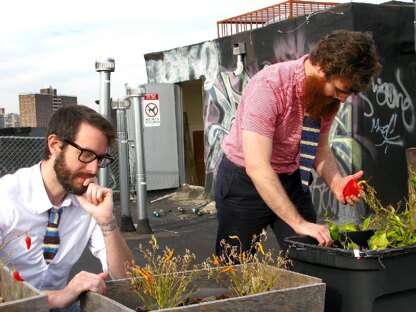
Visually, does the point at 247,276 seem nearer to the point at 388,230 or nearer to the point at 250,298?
the point at 250,298

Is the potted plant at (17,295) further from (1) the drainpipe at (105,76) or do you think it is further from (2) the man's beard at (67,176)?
(1) the drainpipe at (105,76)

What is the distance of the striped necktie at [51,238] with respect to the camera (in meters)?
2.66

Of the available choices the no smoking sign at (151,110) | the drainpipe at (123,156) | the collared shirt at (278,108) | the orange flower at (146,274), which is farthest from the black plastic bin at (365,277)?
the no smoking sign at (151,110)

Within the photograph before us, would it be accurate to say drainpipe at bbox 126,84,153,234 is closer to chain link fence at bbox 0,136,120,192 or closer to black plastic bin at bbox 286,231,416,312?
chain link fence at bbox 0,136,120,192

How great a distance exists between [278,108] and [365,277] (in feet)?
3.53

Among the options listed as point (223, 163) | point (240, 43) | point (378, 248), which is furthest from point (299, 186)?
point (240, 43)

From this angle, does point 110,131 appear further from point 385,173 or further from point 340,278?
point 385,173

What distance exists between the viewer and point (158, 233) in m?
9.29

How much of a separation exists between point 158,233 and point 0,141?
482 centimetres

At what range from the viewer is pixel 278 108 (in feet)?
10.1

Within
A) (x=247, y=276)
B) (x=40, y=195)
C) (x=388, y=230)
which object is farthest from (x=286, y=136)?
(x=40, y=195)

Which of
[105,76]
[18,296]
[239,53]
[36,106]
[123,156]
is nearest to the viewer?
[18,296]

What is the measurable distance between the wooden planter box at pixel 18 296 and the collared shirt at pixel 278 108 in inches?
53.1

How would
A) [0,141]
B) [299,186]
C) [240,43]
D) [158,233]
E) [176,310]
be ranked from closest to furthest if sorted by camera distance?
[176,310] → [299,186] → [158,233] → [240,43] → [0,141]
